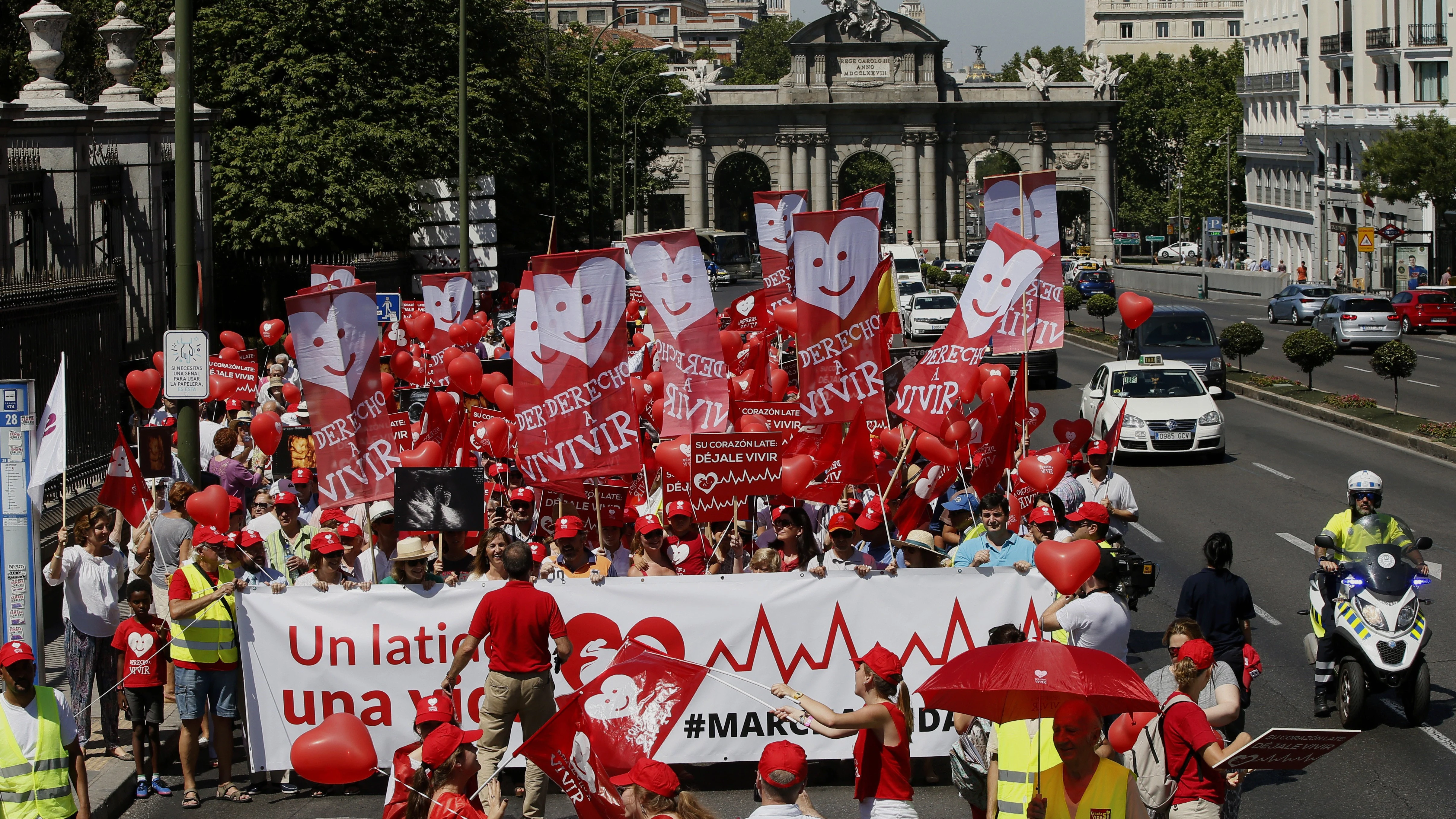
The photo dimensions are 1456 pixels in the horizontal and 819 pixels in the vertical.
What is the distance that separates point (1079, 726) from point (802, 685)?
12.0 feet

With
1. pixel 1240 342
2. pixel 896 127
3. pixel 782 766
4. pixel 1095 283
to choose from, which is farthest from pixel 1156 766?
pixel 896 127

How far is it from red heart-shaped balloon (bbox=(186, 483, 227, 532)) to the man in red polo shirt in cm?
254

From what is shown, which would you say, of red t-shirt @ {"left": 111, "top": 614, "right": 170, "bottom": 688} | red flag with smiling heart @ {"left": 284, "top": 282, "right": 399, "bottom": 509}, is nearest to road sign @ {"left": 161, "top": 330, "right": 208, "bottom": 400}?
red flag with smiling heart @ {"left": 284, "top": 282, "right": 399, "bottom": 509}

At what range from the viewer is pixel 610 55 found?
7688 cm

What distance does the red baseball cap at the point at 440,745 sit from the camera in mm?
6246

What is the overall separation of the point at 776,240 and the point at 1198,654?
1466cm

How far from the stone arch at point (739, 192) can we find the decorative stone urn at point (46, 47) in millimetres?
81843

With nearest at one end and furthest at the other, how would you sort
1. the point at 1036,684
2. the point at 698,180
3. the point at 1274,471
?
1. the point at 1036,684
2. the point at 1274,471
3. the point at 698,180

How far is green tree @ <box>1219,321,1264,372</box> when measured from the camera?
107 feet

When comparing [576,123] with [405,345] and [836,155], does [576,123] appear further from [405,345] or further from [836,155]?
[836,155]

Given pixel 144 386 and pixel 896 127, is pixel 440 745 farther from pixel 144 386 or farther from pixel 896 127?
pixel 896 127

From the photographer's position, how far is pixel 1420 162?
5109 cm

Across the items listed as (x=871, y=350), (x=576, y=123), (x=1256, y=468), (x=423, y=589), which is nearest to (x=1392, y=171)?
(x=576, y=123)

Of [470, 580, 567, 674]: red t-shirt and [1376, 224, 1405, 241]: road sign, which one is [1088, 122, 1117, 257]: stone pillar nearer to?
[1376, 224, 1405, 241]: road sign
